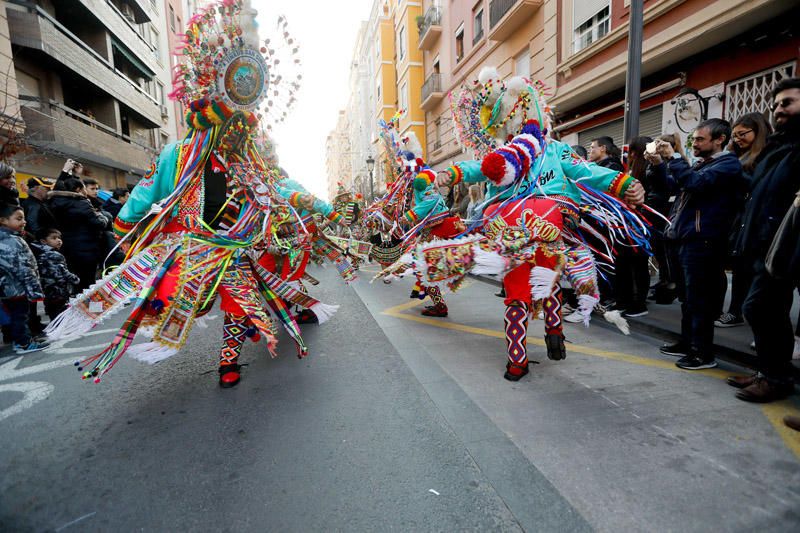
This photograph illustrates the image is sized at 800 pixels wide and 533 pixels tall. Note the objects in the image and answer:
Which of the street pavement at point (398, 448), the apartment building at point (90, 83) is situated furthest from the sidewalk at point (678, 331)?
the apartment building at point (90, 83)

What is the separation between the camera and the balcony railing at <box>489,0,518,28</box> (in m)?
12.4

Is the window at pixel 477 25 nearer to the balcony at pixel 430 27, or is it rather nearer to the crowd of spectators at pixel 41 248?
the balcony at pixel 430 27

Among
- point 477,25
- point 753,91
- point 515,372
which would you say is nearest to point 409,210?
point 515,372

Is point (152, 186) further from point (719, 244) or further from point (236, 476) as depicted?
point (719, 244)

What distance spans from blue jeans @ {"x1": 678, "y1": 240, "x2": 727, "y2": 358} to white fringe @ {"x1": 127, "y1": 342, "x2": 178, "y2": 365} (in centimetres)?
350

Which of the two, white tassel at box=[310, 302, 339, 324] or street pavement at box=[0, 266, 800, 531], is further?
white tassel at box=[310, 302, 339, 324]

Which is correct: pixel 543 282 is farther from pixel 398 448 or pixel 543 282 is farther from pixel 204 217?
pixel 204 217

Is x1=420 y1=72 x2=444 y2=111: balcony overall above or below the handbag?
above

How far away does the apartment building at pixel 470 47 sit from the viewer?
11.4m

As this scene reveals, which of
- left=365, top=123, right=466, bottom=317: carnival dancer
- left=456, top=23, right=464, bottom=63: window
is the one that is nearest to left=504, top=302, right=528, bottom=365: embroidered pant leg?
left=365, top=123, right=466, bottom=317: carnival dancer

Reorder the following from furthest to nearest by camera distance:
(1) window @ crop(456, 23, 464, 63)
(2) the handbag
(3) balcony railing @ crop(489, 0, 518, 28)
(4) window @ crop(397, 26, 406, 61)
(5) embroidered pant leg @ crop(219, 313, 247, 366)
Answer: (4) window @ crop(397, 26, 406, 61) < (1) window @ crop(456, 23, 464, 63) < (3) balcony railing @ crop(489, 0, 518, 28) < (5) embroidered pant leg @ crop(219, 313, 247, 366) < (2) the handbag

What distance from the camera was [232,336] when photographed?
291cm

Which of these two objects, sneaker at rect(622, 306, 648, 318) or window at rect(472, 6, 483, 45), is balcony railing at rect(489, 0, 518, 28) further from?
sneaker at rect(622, 306, 648, 318)

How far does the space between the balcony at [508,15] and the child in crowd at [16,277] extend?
12000mm
